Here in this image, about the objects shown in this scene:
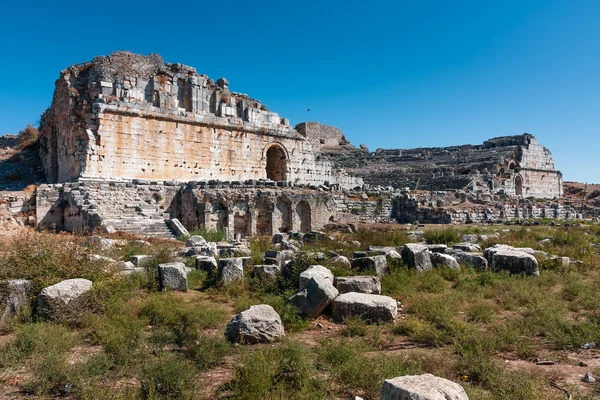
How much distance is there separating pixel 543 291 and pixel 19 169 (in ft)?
91.0

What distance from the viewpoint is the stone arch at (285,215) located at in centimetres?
1822

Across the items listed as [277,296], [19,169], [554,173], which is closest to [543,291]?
[277,296]

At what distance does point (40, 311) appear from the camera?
5426 millimetres

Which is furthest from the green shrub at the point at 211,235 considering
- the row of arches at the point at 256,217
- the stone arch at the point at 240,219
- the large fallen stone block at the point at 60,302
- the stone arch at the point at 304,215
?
the large fallen stone block at the point at 60,302

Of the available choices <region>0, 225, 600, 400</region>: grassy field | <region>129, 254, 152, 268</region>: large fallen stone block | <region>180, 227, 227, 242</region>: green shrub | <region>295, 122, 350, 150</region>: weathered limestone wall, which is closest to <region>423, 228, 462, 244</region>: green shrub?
<region>0, 225, 600, 400</region>: grassy field

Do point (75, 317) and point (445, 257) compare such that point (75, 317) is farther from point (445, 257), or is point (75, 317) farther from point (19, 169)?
point (19, 169)

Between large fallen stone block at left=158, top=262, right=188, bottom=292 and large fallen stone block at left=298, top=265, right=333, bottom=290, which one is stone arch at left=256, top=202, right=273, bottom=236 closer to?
large fallen stone block at left=158, top=262, right=188, bottom=292

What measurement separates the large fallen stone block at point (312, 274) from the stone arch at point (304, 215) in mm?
11475

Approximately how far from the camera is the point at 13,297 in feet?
18.1

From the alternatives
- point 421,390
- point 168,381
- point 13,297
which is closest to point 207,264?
point 13,297

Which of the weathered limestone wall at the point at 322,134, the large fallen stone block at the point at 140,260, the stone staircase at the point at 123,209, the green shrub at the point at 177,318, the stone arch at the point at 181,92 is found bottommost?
the green shrub at the point at 177,318

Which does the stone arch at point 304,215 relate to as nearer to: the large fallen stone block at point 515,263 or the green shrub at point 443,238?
the green shrub at point 443,238

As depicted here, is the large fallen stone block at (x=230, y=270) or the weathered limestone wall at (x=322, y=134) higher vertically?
the weathered limestone wall at (x=322, y=134)

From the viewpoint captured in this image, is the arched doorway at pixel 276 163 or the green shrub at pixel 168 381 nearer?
the green shrub at pixel 168 381
